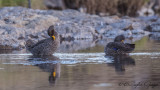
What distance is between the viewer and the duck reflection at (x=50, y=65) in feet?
24.2

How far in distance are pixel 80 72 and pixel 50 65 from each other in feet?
4.13

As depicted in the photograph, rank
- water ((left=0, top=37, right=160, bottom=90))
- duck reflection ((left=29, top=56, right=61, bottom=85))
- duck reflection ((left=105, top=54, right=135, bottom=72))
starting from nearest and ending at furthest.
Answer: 1. water ((left=0, top=37, right=160, bottom=90))
2. duck reflection ((left=29, top=56, right=61, bottom=85))
3. duck reflection ((left=105, top=54, right=135, bottom=72))

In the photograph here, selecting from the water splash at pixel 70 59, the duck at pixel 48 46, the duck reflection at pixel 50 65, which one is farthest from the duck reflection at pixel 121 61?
the duck at pixel 48 46

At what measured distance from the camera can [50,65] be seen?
8836 millimetres

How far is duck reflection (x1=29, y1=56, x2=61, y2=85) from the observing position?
24.2ft

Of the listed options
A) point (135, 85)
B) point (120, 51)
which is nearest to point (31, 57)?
point (120, 51)

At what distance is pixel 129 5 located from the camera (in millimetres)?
37344

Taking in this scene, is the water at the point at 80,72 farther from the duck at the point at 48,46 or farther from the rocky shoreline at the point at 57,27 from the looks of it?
the rocky shoreline at the point at 57,27

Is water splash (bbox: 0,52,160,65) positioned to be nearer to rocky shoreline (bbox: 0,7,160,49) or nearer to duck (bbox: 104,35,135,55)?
duck (bbox: 104,35,135,55)

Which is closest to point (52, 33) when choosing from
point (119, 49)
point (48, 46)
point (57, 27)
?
point (48, 46)

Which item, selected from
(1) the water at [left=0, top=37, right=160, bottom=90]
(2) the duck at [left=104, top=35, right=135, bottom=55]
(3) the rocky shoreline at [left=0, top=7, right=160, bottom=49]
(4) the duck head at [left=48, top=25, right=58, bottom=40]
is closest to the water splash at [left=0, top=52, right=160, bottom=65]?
(1) the water at [left=0, top=37, right=160, bottom=90]

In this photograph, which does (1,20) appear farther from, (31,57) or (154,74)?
(154,74)

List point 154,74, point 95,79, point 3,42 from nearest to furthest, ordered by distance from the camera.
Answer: point 95,79 < point 154,74 < point 3,42

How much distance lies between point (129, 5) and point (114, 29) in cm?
1799
